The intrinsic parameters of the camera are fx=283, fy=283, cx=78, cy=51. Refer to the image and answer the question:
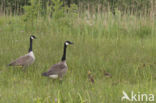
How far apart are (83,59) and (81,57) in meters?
0.13

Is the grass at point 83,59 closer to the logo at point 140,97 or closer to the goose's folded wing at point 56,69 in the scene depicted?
the logo at point 140,97

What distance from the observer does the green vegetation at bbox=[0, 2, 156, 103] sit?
6195mm

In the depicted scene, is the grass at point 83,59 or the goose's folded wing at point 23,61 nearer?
the grass at point 83,59

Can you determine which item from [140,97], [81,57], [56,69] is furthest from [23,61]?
[140,97]

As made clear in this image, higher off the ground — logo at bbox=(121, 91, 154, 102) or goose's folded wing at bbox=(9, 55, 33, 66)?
goose's folded wing at bbox=(9, 55, 33, 66)

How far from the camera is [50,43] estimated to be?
436 inches

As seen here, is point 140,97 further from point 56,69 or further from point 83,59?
point 83,59

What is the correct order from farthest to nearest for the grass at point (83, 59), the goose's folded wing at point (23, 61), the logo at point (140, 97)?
the goose's folded wing at point (23, 61)
the grass at point (83, 59)
the logo at point (140, 97)

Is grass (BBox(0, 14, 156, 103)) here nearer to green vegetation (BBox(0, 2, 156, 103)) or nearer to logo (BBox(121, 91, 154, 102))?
green vegetation (BBox(0, 2, 156, 103))

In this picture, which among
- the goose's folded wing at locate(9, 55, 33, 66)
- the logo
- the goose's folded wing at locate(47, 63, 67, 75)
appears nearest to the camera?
the logo

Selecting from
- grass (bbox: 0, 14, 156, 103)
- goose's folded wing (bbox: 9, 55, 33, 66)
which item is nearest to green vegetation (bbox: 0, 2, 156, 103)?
grass (bbox: 0, 14, 156, 103)

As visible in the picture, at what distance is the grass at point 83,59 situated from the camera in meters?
6.17

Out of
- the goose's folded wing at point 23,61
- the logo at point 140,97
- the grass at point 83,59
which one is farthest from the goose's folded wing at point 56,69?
the logo at point 140,97

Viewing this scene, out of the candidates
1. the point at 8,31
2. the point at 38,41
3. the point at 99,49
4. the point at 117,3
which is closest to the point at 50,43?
the point at 38,41
